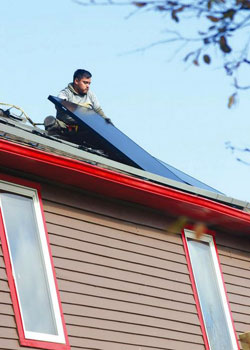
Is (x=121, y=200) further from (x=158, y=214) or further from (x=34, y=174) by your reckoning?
(x=34, y=174)

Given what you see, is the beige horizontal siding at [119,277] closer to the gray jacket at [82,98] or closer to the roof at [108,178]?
the roof at [108,178]

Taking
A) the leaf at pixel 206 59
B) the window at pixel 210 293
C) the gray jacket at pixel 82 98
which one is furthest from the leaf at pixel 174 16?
the gray jacket at pixel 82 98

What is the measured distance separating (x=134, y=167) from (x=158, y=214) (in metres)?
0.82

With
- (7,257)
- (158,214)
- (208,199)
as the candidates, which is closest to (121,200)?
(158,214)

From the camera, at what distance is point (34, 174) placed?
11.5m

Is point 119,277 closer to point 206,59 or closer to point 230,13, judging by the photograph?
point 206,59

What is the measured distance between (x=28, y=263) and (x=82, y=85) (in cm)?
522

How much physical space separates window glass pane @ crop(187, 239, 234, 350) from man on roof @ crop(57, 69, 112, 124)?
9.94 ft

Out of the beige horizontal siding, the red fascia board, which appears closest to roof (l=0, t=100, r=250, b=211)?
the red fascia board

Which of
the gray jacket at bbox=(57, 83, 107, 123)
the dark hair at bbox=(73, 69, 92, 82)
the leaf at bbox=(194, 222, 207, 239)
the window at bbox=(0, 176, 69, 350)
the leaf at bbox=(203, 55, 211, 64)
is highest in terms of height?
the dark hair at bbox=(73, 69, 92, 82)

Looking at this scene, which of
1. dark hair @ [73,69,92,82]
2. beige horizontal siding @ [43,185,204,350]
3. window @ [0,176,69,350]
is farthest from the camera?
dark hair @ [73,69,92,82]

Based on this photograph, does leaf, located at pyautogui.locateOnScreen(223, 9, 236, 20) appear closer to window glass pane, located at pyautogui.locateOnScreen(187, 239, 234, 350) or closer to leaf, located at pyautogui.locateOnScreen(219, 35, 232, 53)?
leaf, located at pyautogui.locateOnScreen(219, 35, 232, 53)

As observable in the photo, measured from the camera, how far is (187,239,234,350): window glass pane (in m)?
13.3

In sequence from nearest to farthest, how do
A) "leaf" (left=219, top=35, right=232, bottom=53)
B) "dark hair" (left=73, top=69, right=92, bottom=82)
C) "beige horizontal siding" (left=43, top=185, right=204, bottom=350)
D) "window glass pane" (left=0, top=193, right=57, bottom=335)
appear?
"leaf" (left=219, top=35, right=232, bottom=53)
"window glass pane" (left=0, top=193, right=57, bottom=335)
"beige horizontal siding" (left=43, top=185, right=204, bottom=350)
"dark hair" (left=73, top=69, right=92, bottom=82)
